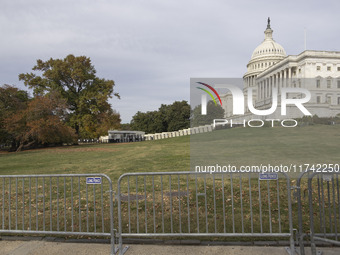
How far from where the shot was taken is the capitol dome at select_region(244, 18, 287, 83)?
93000 mm

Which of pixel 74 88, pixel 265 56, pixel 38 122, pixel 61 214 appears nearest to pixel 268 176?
pixel 61 214

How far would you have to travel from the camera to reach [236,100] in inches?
354

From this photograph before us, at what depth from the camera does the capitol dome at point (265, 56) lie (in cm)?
9300

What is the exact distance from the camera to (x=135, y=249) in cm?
421

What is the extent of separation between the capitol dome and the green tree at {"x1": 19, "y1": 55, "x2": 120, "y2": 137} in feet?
212

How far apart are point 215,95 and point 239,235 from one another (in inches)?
226

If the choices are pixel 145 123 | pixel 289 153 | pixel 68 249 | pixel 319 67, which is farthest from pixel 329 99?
pixel 145 123

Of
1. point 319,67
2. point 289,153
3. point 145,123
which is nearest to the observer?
point 289,153

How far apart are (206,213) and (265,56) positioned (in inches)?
3863

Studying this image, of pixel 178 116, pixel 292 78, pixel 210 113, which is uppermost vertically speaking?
pixel 178 116

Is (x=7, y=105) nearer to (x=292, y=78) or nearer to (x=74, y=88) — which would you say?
(x=74, y=88)

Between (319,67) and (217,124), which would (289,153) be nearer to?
(217,124)

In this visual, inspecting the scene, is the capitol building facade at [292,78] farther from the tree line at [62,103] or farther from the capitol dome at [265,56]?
the tree line at [62,103]

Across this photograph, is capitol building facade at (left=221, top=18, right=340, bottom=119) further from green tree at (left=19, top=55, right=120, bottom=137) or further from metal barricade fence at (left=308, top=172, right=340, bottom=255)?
green tree at (left=19, top=55, right=120, bottom=137)
